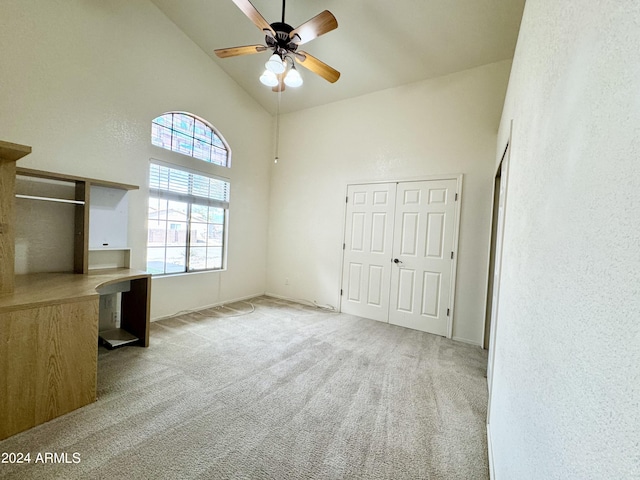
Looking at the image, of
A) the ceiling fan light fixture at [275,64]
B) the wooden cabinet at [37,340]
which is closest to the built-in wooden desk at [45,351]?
the wooden cabinet at [37,340]

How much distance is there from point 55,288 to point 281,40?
9.44 ft

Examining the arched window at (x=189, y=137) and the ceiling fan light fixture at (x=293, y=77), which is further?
the arched window at (x=189, y=137)

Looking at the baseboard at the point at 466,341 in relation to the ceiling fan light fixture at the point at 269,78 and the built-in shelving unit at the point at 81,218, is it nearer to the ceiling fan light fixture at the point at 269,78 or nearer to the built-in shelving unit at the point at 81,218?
the ceiling fan light fixture at the point at 269,78

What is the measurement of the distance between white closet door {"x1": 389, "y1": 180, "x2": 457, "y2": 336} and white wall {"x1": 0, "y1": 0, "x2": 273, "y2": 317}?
9.31 feet

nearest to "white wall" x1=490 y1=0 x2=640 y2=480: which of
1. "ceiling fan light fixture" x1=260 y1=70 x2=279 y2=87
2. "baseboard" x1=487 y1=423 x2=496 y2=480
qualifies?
"baseboard" x1=487 y1=423 x2=496 y2=480

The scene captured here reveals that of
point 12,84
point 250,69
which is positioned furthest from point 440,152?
point 12,84

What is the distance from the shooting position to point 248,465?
154 cm

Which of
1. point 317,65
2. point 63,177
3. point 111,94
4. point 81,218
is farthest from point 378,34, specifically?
point 81,218

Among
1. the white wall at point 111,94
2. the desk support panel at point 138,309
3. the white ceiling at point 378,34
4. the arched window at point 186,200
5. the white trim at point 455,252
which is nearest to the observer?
the white wall at point 111,94

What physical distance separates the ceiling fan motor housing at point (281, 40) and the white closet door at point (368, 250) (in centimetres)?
222

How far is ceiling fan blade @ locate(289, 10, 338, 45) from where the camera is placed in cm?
214

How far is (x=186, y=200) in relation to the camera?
3963 millimetres

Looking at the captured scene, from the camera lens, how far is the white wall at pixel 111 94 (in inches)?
98.8

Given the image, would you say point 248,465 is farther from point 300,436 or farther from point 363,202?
point 363,202
